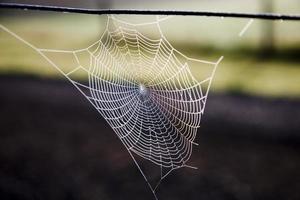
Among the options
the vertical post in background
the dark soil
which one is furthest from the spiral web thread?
the vertical post in background

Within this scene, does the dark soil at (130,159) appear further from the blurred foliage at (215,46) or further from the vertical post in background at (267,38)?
the vertical post in background at (267,38)

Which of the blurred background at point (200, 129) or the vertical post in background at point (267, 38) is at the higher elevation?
the vertical post in background at point (267, 38)

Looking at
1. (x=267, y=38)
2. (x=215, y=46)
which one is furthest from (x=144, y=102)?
(x=215, y=46)

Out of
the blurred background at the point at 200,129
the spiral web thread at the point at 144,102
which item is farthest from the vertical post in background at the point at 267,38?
the spiral web thread at the point at 144,102

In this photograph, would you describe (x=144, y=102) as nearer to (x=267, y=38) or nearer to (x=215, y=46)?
(x=267, y=38)

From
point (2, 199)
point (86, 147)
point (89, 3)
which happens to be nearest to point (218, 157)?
point (86, 147)

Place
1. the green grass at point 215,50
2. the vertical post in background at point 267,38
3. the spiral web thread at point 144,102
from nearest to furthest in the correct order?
the spiral web thread at point 144,102 → the green grass at point 215,50 → the vertical post in background at point 267,38

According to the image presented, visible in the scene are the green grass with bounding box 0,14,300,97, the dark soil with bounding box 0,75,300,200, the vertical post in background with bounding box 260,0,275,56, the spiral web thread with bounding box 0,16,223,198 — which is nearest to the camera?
the spiral web thread with bounding box 0,16,223,198

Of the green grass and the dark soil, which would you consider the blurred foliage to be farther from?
the dark soil
